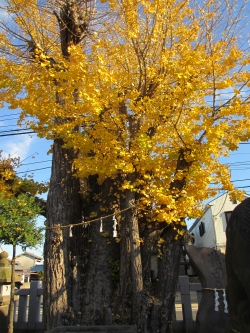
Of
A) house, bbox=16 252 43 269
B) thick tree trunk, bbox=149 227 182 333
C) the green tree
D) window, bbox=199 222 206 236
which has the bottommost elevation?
thick tree trunk, bbox=149 227 182 333

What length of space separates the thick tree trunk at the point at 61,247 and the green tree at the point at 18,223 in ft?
0.87

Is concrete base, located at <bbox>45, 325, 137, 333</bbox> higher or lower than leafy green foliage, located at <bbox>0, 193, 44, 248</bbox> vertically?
lower

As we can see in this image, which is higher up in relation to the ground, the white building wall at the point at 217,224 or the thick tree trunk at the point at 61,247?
the white building wall at the point at 217,224

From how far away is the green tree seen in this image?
5793 mm

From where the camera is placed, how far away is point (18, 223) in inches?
230

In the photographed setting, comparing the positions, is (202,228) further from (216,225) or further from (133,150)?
(133,150)

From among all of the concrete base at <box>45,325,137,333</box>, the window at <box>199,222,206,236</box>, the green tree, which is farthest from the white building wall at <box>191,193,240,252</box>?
the concrete base at <box>45,325,137,333</box>

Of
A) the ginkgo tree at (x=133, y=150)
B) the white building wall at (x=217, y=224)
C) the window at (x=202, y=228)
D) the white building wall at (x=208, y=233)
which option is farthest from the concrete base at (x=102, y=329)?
the window at (x=202, y=228)

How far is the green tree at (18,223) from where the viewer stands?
579cm

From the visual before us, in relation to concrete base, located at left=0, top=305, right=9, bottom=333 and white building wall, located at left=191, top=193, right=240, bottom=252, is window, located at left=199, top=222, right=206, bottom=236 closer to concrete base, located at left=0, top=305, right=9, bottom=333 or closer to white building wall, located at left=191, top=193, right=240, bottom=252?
white building wall, located at left=191, top=193, right=240, bottom=252

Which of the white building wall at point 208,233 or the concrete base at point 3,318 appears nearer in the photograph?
the concrete base at point 3,318

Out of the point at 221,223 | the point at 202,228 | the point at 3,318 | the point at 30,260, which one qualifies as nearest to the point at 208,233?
the point at 202,228

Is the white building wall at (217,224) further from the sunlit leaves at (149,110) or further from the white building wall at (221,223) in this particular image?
the sunlit leaves at (149,110)

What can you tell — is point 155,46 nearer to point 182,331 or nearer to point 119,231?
point 119,231
